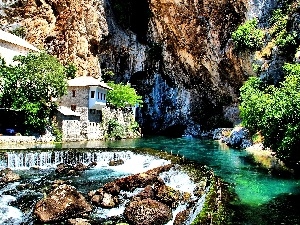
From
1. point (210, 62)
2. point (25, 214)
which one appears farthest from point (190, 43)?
point (25, 214)

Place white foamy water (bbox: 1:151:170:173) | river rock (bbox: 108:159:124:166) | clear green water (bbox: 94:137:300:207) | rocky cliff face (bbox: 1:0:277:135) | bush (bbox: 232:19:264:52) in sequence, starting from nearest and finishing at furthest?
clear green water (bbox: 94:137:300:207) < white foamy water (bbox: 1:151:170:173) < river rock (bbox: 108:159:124:166) < bush (bbox: 232:19:264:52) < rocky cliff face (bbox: 1:0:277:135)

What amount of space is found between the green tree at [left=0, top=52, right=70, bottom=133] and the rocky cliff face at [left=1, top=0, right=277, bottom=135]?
35.8 feet

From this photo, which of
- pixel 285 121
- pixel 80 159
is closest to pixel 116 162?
pixel 80 159

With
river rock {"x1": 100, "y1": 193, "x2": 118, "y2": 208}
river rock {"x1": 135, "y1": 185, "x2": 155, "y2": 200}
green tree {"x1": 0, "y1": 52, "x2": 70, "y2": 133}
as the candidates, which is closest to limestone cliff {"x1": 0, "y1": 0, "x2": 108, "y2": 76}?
green tree {"x1": 0, "y1": 52, "x2": 70, "y2": 133}

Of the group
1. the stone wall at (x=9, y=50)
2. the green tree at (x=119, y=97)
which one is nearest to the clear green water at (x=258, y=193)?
the green tree at (x=119, y=97)

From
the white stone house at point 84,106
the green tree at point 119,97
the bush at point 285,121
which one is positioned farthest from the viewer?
the green tree at point 119,97

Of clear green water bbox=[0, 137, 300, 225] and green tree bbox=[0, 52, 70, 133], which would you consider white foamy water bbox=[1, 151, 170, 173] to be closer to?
clear green water bbox=[0, 137, 300, 225]

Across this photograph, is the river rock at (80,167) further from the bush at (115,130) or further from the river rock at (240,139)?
the bush at (115,130)

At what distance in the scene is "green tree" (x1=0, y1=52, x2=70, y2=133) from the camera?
30.9m

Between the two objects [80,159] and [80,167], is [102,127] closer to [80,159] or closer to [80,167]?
[80,159]

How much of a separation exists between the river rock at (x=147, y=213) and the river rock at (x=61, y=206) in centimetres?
186

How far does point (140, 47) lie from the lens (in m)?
A: 49.4

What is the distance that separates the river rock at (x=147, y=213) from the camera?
12.4m

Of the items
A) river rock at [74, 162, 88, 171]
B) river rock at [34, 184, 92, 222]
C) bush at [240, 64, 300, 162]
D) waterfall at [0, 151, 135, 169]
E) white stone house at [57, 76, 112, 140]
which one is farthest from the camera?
white stone house at [57, 76, 112, 140]
